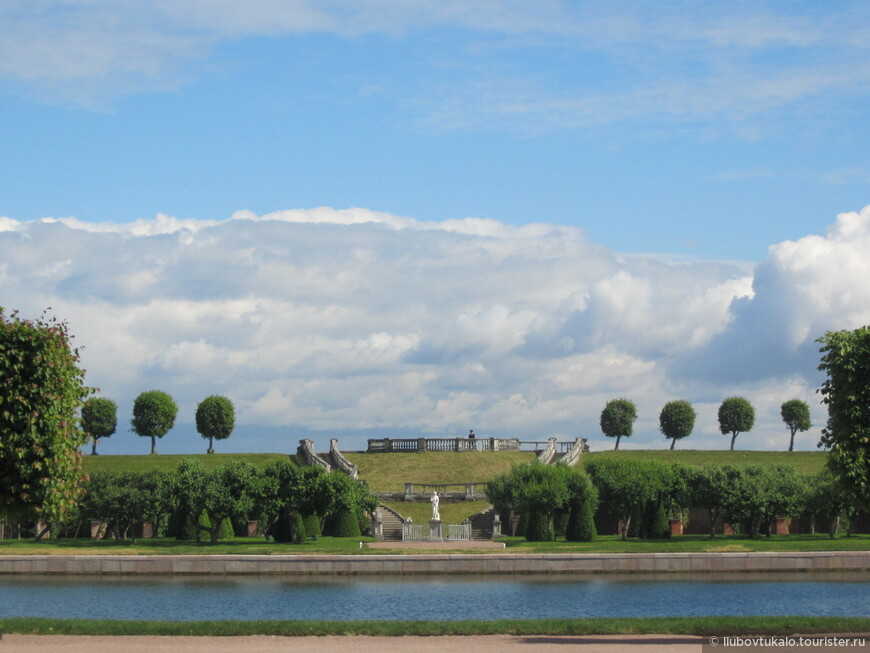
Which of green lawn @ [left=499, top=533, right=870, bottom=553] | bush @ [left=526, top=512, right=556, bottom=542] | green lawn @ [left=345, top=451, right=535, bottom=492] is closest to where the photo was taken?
green lawn @ [left=499, top=533, right=870, bottom=553]

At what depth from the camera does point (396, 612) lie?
3484 cm

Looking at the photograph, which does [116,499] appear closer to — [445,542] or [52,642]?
[445,542]

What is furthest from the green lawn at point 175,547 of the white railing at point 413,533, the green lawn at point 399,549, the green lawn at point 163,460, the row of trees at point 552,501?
the green lawn at point 163,460

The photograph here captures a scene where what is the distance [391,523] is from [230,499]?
502 inches

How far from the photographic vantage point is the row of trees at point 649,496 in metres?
59.2

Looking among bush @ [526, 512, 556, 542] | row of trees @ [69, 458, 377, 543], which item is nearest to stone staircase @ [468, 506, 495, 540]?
bush @ [526, 512, 556, 542]

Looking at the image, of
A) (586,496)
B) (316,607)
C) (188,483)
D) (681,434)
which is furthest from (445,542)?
(681,434)

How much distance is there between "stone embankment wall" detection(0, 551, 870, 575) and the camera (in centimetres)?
4534

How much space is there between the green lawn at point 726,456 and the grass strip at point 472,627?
58.2 meters

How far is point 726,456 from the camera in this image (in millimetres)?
91000

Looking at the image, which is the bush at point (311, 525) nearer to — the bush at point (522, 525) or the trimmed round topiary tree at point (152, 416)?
the bush at point (522, 525)

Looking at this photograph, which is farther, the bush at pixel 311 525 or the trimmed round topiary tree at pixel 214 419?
the trimmed round topiary tree at pixel 214 419

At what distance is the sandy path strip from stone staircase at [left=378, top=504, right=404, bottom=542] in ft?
125

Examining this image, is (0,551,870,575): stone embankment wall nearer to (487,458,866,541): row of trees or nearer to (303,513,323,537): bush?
(487,458,866,541): row of trees
